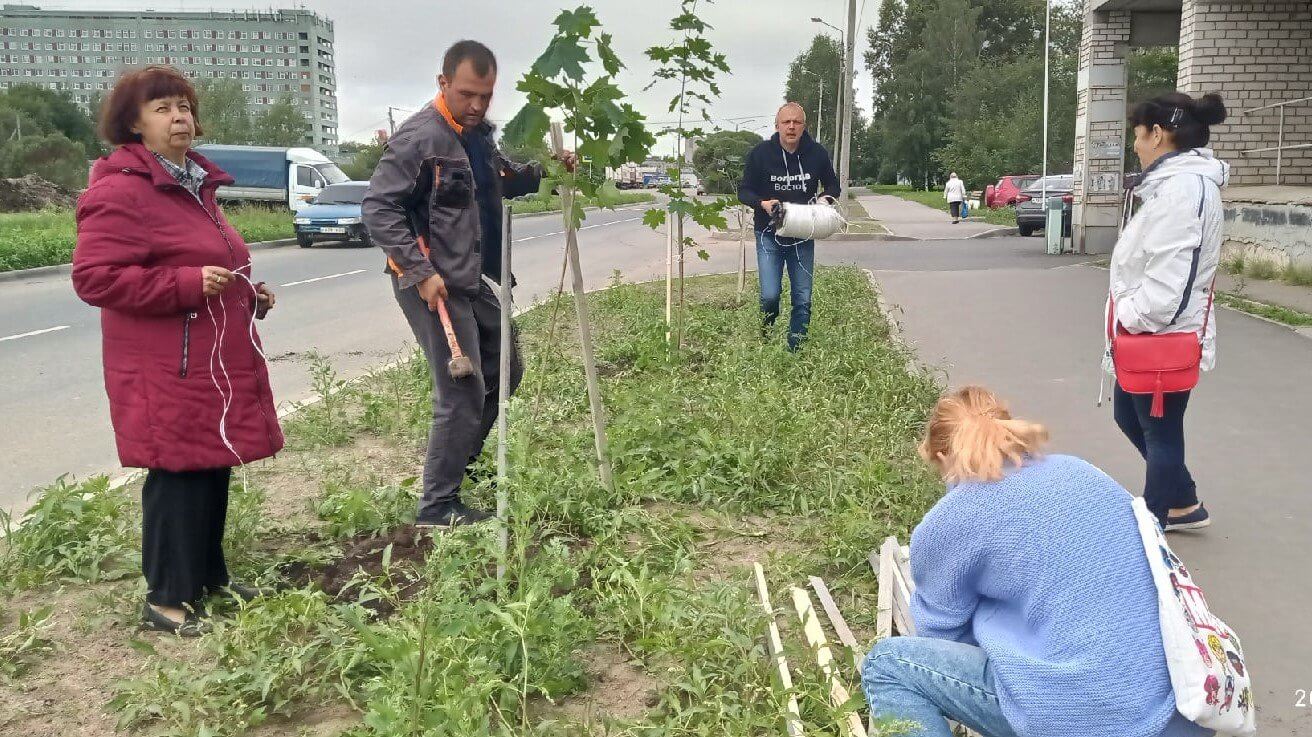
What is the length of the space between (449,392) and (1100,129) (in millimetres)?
17045

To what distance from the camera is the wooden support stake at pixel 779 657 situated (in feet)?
9.25

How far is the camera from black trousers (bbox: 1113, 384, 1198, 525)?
4.50m

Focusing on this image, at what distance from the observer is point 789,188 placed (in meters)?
8.20

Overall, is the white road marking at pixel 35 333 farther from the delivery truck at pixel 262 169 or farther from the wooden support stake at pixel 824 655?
the delivery truck at pixel 262 169

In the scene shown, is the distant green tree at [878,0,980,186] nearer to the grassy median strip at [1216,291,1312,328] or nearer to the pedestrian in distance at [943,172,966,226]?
the pedestrian in distance at [943,172,966,226]

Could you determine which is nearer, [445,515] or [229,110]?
[445,515]

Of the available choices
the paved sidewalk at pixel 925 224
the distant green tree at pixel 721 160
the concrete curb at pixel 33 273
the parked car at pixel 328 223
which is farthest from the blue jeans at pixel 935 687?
the paved sidewalk at pixel 925 224

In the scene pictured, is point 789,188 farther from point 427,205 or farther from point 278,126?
point 278,126

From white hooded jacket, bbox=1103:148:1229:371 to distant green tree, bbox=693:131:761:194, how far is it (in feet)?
13.6

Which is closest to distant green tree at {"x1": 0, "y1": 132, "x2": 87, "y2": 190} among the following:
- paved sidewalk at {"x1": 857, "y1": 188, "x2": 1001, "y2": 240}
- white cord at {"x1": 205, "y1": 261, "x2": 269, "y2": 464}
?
paved sidewalk at {"x1": 857, "y1": 188, "x2": 1001, "y2": 240}

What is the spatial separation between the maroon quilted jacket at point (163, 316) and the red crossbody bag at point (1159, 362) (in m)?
3.24

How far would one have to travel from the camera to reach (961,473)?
8.48ft

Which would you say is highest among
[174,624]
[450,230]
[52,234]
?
[450,230]

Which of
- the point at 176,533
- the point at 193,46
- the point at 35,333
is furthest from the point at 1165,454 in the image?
the point at 193,46
